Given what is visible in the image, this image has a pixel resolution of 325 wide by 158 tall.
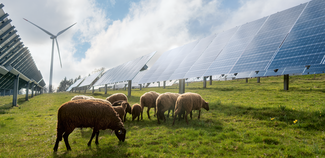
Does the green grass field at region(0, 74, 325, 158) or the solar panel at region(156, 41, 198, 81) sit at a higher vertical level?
the solar panel at region(156, 41, 198, 81)

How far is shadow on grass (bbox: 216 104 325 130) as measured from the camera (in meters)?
7.71

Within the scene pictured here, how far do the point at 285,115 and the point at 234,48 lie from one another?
9.61 m

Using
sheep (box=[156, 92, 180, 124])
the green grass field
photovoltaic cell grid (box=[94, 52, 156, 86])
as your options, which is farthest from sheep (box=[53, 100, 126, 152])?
photovoltaic cell grid (box=[94, 52, 156, 86])

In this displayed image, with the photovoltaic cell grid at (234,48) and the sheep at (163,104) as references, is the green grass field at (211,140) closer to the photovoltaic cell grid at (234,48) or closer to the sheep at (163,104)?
the sheep at (163,104)

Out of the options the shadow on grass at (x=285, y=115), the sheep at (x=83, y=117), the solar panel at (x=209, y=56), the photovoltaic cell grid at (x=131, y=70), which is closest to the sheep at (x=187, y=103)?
the shadow on grass at (x=285, y=115)

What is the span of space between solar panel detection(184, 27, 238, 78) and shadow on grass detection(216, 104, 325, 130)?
15.8ft

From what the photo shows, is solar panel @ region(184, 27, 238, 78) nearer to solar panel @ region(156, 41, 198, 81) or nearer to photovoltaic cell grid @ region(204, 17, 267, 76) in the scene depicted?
photovoltaic cell grid @ region(204, 17, 267, 76)

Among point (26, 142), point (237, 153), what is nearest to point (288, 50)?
point (237, 153)

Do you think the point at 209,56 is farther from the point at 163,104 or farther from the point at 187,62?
the point at 163,104

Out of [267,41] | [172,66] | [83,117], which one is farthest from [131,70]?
[83,117]

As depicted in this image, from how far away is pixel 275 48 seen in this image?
1343 centimetres

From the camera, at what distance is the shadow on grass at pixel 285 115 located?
25.3 ft

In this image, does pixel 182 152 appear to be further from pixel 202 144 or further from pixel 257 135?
pixel 257 135

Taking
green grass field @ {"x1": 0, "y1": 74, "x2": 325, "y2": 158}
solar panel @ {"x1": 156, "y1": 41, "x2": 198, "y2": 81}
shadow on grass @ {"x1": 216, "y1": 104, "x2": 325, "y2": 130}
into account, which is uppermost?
solar panel @ {"x1": 156, "y1": 41, "x2": 198, "y2": 81}
